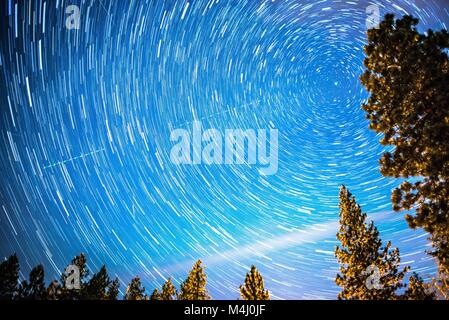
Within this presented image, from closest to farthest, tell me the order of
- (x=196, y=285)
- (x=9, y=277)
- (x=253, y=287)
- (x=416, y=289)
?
1. (x=416, y=289)
2. (x=253, y=287)
3. (x=196, y=285)
4. (x=9, y=277)

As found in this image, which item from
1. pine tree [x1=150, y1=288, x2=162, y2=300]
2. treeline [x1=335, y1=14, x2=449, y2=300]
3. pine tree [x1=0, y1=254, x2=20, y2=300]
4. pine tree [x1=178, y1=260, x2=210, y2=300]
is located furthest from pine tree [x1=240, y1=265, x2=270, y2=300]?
pine tree [x1=0, y1=254, x2=20, y2=300]

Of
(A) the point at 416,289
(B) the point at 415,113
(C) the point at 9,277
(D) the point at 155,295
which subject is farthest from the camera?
(D) the point at 155,295

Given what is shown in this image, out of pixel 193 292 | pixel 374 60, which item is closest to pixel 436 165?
pixel 374 60

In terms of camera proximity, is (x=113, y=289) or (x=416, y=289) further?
(x=113, y=289)

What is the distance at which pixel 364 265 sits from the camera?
17297 millimetres

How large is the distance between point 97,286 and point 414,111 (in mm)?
39162

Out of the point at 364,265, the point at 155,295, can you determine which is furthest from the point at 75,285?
the point at 364,265

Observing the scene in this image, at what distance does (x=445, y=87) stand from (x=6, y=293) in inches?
1693

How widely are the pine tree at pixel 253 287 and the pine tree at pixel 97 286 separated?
69.9 feet

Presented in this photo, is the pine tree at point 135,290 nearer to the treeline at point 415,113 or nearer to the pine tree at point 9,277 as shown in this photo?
the pine tree at point 9,277

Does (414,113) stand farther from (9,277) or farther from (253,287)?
(9,277)

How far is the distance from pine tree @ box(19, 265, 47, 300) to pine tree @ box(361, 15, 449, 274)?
3979 cm

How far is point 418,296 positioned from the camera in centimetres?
1338

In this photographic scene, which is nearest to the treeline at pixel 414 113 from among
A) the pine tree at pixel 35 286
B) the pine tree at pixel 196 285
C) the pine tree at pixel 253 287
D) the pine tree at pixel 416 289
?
the pine tree at pixel 416 289
